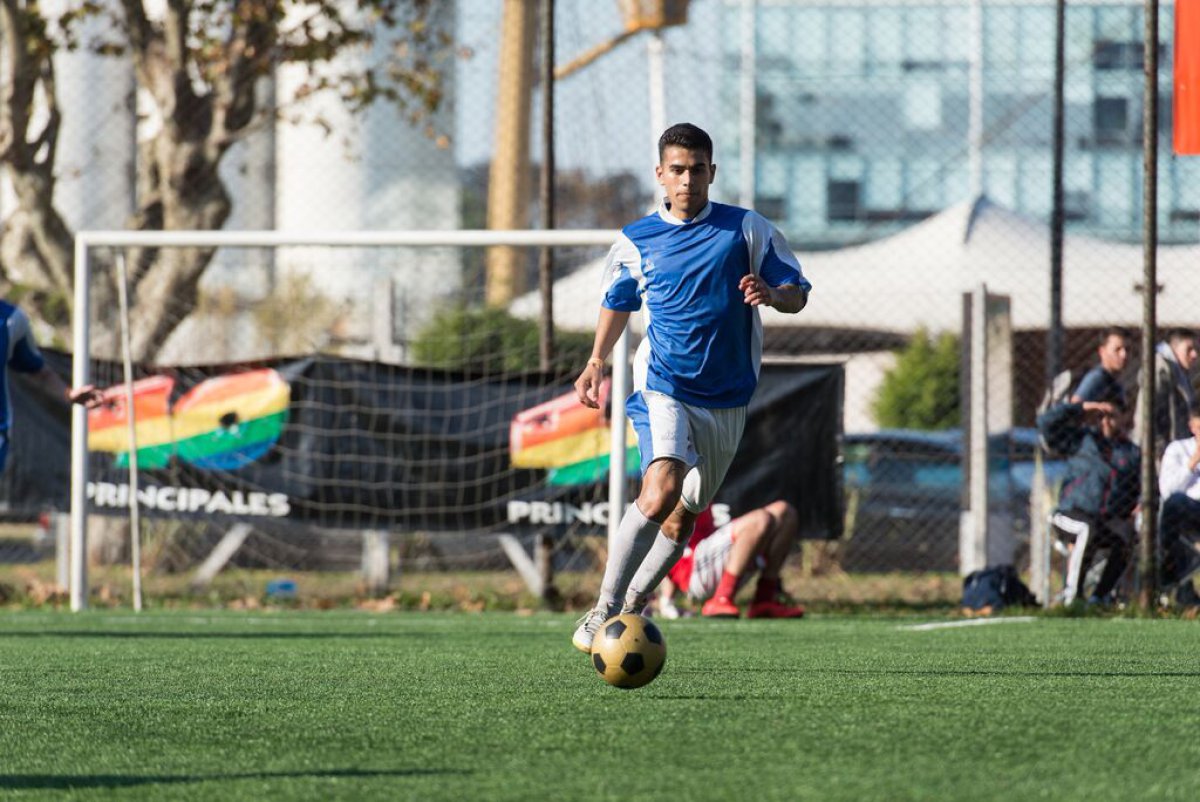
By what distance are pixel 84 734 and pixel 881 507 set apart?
9560mm

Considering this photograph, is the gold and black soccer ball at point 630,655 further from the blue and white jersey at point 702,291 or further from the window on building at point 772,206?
the window on building at point 772,206

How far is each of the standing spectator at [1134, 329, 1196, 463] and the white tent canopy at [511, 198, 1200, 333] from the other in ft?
15.9

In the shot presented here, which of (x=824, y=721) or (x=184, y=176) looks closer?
(x=824, y=721)

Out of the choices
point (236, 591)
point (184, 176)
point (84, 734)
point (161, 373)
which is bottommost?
point (236, 591)

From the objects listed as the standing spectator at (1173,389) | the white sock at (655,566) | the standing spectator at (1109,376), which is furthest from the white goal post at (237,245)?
the white sock at (655,566)

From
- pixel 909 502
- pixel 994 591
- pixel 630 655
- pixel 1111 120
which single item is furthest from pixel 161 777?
pixel 1111 120

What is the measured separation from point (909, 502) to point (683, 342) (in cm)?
747

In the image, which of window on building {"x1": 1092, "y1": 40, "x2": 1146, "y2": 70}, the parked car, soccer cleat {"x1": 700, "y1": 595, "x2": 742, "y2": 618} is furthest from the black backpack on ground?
window on building {"x1": 1092, "y1": 40, "x2": 1146, "y2": 70}

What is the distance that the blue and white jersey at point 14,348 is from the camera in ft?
27.4

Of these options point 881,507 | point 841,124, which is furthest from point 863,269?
point 841,124

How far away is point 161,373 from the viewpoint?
11305 millimetres

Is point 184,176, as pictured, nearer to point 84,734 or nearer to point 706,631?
point 706,631

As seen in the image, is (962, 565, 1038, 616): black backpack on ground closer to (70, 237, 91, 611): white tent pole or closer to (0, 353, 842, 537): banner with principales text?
(0, 353, 842, 537): banner with principales text

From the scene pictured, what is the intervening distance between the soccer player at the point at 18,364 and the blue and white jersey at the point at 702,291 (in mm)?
3109
